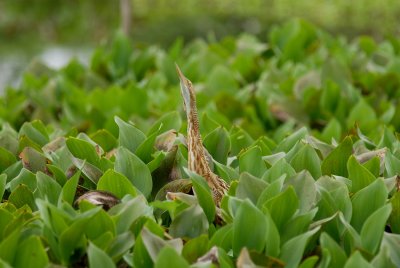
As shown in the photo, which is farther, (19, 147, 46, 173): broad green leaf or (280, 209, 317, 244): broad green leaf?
(19, 147, 46, 173): broad green leaf

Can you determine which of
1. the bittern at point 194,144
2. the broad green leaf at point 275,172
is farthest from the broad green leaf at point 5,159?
the broad green leaf at point 275,172

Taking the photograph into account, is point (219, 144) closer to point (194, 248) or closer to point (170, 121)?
point (170, 121)

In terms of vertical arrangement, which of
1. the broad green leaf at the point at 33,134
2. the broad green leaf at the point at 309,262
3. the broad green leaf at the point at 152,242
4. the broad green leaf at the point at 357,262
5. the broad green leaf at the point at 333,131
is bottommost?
the broad green leaf at the point at 333,131

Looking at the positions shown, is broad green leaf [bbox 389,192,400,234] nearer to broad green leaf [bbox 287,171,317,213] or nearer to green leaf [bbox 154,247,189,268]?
broad green leaf [bbox 287,171,317,213]

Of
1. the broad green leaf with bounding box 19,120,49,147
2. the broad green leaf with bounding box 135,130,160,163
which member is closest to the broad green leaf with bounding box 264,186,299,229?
the broad green leaf with bounding box 135,130,160,163

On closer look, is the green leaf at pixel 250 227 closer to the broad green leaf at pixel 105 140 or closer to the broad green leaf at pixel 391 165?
the broad green leaf at pixel 391 165

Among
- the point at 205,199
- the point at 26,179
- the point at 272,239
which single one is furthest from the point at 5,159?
the point at 272,239

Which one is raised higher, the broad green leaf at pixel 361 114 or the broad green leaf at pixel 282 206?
the broad green leaf at pixel 282 206
